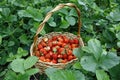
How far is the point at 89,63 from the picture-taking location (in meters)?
1.23

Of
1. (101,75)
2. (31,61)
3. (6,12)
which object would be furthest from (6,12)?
(101,75)

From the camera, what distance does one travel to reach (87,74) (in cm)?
137

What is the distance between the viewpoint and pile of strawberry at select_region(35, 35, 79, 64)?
1.93 m

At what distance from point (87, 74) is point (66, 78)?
0.36 meters

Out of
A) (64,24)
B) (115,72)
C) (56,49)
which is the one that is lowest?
(56,49)

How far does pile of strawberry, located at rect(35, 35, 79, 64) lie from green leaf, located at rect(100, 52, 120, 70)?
648 mm

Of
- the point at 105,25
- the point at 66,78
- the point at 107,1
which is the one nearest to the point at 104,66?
the point at 66,78

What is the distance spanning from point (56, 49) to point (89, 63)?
0.78m

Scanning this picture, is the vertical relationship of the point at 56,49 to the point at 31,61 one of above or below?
below

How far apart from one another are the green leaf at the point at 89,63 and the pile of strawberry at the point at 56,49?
2.12ft

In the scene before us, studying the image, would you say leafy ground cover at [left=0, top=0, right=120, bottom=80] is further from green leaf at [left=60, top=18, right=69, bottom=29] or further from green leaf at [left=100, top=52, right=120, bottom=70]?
green leaf at [left=100, top=52, right=120, bottom=70]

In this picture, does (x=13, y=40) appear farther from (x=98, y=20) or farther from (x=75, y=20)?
(x=98, y=20)

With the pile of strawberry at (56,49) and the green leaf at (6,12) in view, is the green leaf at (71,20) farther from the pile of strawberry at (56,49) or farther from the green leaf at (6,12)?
the green leaf at (6,12)

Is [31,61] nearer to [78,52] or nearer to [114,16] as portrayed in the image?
[78,52]
